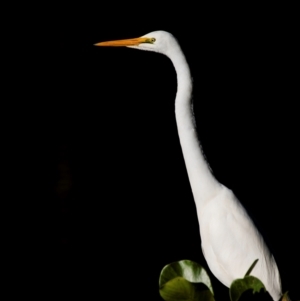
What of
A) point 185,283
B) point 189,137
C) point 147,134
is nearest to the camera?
point 185,283

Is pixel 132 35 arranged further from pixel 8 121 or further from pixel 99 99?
pixel 8 121

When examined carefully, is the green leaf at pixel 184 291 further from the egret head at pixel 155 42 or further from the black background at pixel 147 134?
the black background at pixel 147 134

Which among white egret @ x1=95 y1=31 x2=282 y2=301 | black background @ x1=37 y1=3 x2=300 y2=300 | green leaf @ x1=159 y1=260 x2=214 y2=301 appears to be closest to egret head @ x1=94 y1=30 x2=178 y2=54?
white egret @ x1=95 y1=31 x2=282 y2=301

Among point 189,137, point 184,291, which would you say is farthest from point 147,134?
point 184,291

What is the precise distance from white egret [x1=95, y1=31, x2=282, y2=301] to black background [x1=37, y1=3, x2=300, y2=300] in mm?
847

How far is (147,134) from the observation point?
11.1 ft

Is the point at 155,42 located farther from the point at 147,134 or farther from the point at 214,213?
the point at 147,134

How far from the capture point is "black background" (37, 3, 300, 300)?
322 cm

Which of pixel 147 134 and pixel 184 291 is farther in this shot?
pixel 147 134

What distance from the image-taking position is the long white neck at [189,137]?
7.50 feet

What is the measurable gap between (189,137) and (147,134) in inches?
42.0

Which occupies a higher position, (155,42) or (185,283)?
(155,42)

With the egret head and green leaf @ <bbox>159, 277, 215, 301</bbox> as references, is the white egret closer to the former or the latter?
the egret head

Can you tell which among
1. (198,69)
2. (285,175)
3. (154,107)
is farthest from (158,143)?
(285,175)
